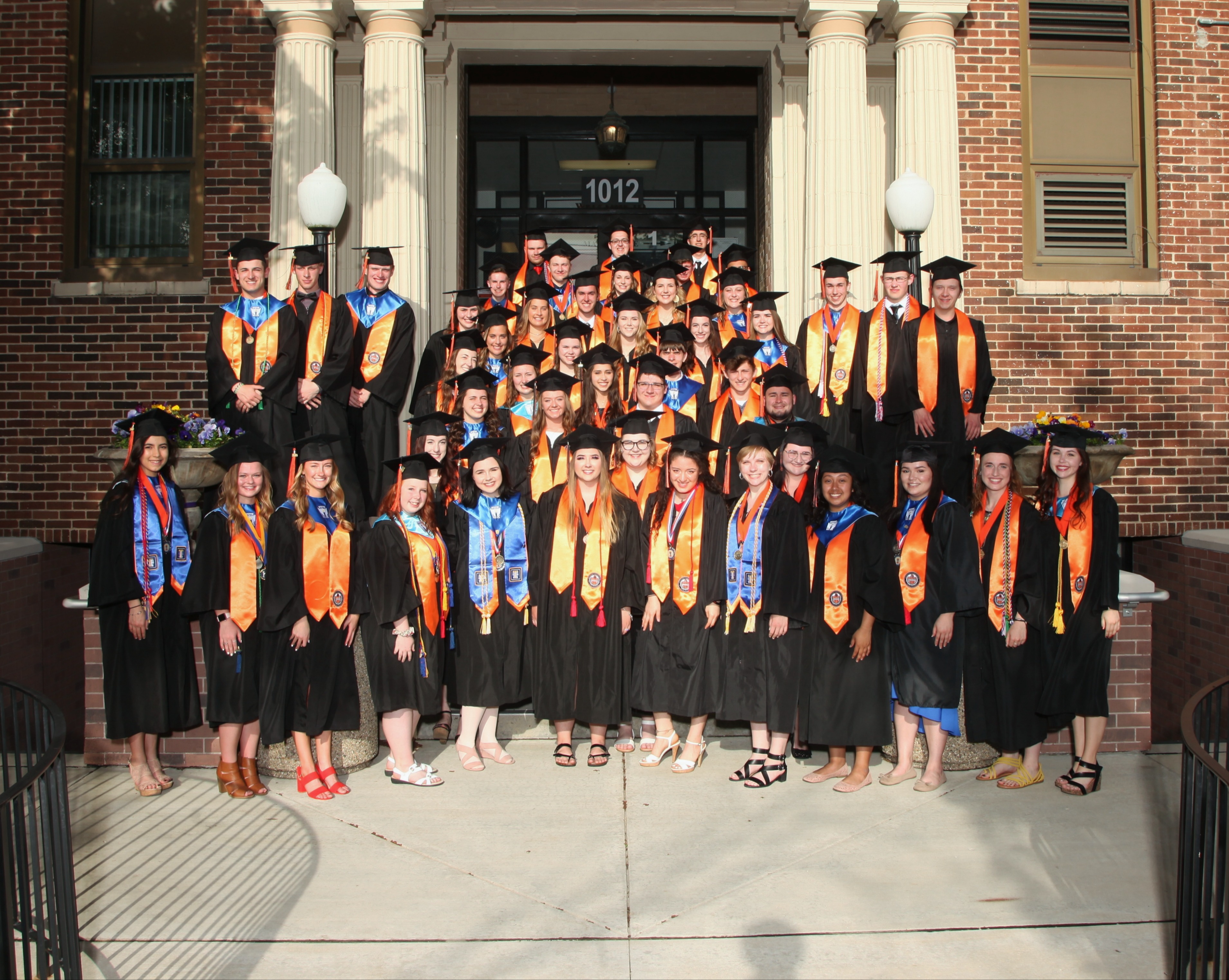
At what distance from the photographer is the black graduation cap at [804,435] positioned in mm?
5633

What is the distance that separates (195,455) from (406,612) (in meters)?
2.05

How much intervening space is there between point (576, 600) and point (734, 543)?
2.85ft

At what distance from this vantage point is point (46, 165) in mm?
9156

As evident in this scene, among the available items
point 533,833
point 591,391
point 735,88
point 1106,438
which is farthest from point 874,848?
point 735,88

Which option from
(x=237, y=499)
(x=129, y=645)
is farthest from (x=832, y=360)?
(x=129, y=645)

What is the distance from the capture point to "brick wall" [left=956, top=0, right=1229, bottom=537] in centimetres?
917

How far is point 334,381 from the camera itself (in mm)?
6867

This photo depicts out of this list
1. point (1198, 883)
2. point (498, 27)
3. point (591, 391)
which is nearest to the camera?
point (1198, 883)

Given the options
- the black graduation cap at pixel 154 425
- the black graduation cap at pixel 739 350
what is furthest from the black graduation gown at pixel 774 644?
the black graduation cap at pixel 154 425

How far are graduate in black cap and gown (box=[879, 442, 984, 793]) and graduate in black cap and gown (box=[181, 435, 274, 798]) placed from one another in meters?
3.15

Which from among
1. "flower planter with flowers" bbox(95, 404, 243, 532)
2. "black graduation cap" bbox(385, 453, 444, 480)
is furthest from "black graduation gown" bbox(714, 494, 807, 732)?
"flower planter with flowers" bbox(95, 404, 243, 532)

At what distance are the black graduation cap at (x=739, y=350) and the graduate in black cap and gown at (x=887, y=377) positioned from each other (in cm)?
90

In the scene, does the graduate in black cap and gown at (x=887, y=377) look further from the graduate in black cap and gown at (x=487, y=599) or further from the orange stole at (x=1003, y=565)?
the graduate in black cap and gown at (x=487, y=599)

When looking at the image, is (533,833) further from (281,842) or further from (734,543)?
(734,543)
